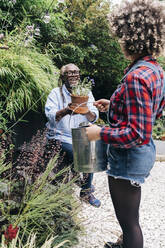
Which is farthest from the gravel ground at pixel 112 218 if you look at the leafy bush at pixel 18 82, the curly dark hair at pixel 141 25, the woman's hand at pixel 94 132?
the curly dark hair at pixel 141 25

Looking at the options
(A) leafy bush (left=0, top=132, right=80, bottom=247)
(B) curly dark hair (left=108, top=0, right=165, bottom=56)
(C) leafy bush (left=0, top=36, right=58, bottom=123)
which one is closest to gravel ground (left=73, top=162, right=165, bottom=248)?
(A) leafy bush (left=0, top=132, right=80, bottom=247)

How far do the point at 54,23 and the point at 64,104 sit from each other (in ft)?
8.67

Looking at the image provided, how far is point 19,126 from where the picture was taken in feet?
12.1

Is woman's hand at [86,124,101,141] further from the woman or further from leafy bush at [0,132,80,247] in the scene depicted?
leafy bush at [0,132,80,247]

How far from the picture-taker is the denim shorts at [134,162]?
1640 millimetres

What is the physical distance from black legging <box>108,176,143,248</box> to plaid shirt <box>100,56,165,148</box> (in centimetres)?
30

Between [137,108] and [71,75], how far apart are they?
1.85 meters

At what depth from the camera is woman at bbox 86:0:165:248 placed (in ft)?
4.84

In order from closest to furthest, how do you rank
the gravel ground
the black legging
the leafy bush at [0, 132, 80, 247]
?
the black legging < the leafy bush at [0, 132, 80, 247] < the gravel ground

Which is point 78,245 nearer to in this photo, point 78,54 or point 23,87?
point 23,87

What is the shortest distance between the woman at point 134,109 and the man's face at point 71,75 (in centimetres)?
154

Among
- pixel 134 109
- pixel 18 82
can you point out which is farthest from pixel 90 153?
pixel 18 82

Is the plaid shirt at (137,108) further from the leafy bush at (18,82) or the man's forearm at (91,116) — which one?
the leafy bush at (18,82)

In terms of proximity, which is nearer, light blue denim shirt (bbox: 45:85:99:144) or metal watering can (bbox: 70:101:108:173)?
Answer: metal watering can (bbox: 70:101:108:173)
